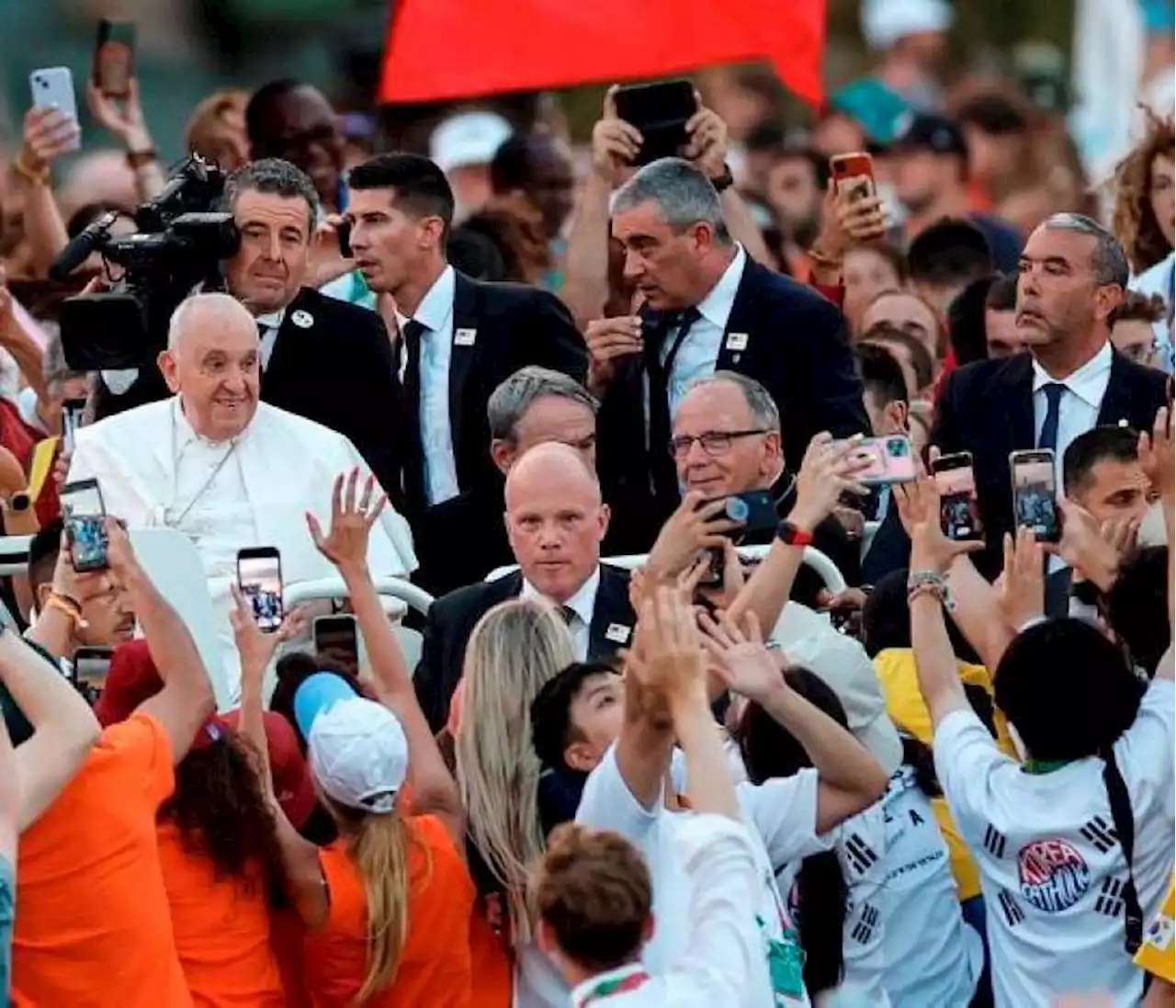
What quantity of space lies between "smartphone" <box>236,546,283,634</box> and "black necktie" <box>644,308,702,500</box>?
202cm

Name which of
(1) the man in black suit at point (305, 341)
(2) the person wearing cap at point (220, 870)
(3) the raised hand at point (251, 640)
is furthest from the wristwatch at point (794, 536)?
(1) the man in black suit at point (305, 341)

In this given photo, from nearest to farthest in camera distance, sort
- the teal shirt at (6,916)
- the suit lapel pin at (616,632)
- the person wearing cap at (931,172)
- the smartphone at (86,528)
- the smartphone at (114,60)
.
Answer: the teal shirt at (6,916), the smartphone at (86,528), the suit lapel pin at (616,632), the smartphone at (114,60), the person wearing cap at (931,172)

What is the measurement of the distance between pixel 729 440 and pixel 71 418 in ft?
7.96

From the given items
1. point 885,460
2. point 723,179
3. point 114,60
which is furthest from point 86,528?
point 114,60

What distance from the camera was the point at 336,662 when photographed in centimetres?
1098

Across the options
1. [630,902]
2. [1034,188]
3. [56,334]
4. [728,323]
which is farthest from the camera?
[1034,188]

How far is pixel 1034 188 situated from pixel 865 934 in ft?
36.8

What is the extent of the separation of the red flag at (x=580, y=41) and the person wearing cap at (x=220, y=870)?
5.78 meters

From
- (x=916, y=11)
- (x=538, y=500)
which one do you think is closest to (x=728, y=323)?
(x=538, y=500)

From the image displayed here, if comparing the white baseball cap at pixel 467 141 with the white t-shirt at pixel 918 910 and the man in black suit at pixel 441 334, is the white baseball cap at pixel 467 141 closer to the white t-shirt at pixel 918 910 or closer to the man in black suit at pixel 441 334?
the man in black suit at pixel 441 334

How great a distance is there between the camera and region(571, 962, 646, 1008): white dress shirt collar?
8.69 m

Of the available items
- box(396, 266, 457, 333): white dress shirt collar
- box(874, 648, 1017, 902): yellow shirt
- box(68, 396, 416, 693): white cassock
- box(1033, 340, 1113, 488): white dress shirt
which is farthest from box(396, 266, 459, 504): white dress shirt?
box(874, 648, 1017, 902): yellow shirt

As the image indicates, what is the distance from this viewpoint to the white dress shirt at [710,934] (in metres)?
8.72

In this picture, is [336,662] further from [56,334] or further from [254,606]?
[56,334]
